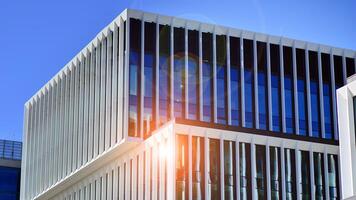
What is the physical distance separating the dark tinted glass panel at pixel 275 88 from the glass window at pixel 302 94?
2.03 meters

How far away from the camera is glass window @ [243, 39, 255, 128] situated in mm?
75125

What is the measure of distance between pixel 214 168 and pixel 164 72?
12603 millimetres

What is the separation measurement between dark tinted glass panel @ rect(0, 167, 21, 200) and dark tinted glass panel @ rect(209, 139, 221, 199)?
2184 inches

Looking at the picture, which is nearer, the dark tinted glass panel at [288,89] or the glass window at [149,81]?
the glass window at [149,81]

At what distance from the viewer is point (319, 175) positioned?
65.4 metres

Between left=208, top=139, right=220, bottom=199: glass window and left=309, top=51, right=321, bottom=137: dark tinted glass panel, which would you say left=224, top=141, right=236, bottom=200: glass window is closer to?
left=208, top=139, right=220, bottom=199: glass window

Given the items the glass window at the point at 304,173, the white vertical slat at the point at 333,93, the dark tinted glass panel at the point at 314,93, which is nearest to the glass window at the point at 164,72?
the glass window at the point at 304,173

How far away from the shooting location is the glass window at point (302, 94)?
77375 mm

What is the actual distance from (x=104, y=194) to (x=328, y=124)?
825 inches

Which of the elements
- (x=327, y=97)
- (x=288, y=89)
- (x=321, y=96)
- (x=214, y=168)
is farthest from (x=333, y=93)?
(x=214, y=168)

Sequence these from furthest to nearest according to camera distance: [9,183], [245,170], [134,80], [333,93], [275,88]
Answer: [9,183], [333,93], [275,88], [134,80], [245,170]

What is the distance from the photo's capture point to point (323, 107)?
78438 millimetres

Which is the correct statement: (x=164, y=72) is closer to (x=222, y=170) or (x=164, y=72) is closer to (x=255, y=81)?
(x=255, y=81)

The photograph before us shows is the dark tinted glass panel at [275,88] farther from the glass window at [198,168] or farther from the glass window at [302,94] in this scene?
the glass window at [198,168]
